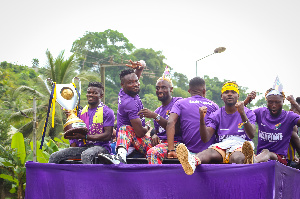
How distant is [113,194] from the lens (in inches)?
175

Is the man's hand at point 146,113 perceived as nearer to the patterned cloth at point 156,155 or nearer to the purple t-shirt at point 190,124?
the purple t-shirt at point 190,124

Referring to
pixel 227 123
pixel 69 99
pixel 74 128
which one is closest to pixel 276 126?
pixel 227 123

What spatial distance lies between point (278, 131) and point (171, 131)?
1.59 metres

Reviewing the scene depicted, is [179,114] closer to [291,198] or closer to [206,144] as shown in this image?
[206,144]

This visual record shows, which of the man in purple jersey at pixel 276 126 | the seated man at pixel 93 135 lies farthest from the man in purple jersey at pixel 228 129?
the seated man at pixel 93 135

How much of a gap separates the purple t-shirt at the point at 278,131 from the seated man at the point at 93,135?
221 cm

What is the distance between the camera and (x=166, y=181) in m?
4.11

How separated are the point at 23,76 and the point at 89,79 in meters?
16.7

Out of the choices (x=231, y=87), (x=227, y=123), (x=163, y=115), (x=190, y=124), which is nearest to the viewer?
(x=227, y=123)

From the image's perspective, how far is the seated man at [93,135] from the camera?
17.2ft

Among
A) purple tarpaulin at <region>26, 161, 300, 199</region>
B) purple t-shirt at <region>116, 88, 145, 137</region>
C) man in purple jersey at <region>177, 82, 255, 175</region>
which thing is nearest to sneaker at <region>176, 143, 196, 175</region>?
purple tarpaulin at <region>26, 161, 300, 199</region>

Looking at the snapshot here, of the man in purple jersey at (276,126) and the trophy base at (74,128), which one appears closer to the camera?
the trophy base at (74,128)

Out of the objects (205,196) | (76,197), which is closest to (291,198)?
(205,196)

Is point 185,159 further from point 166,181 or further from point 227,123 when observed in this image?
point 227,123
